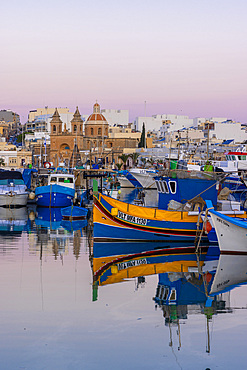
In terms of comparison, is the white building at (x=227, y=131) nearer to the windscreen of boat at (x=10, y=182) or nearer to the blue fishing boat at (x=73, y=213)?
the windscreen of boat at (x=10, y=182)

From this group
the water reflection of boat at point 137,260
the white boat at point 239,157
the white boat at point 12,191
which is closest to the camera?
the water reflection of boat at point 137,260

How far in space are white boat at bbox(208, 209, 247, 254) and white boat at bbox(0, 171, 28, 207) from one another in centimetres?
2558

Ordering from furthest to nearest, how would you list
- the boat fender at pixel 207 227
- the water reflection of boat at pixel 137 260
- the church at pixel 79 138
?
the church at pixel 79 138 < the boat fender at pixel 207 227 < the water reflection of boat at pixel 137 260

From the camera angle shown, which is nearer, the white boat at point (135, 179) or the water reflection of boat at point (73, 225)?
the water reflection of boat at point (73, 225)

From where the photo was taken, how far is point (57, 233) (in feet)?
94.2

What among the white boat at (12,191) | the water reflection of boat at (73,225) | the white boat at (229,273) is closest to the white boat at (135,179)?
the white boat at (12,191)

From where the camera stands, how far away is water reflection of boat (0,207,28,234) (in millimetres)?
30422

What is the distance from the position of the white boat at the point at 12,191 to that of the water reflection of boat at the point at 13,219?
0.63 m

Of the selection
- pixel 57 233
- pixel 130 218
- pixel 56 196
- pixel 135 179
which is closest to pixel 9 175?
pixel 56 196

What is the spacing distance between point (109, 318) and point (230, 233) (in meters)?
9.17

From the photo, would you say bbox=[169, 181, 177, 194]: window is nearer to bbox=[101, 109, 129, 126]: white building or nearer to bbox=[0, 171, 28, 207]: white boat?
bbox=[0, 171, 28, 207]: white boat

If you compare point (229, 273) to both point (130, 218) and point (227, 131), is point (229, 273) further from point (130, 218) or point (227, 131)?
point (227, 131)

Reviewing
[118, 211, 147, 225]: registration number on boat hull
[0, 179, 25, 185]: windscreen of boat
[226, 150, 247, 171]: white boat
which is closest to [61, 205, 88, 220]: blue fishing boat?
[118, 211, 147, 225]: registration number on boat hull

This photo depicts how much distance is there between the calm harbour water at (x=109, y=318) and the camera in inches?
429
